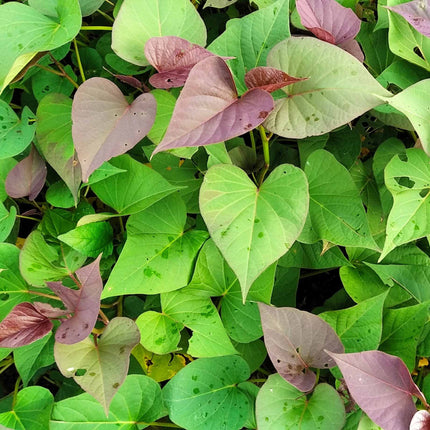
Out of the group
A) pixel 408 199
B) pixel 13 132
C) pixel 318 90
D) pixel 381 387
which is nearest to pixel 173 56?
pixel 318 90

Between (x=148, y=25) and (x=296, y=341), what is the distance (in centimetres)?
54

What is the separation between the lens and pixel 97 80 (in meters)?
0.74

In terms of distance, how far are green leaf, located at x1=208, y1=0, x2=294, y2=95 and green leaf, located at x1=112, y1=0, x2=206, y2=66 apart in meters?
0.06

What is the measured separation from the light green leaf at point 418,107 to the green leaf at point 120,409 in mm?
581

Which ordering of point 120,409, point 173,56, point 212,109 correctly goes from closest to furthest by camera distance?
point 212,109, point 173,56, point 120,409

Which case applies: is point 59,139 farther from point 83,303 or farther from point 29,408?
point 29,408

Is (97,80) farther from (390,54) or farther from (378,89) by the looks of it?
(390,54)

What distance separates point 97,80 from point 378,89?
0.40 metres

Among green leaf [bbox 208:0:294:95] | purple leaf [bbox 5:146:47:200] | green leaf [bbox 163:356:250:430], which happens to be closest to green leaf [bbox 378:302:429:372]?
green leaf [bbox 163:356:250:430]

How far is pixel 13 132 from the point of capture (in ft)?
2.81

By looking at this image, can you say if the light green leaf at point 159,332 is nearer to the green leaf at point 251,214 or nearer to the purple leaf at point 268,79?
the green leaf at point 251,214

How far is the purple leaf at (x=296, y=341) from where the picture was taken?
2.43 ft

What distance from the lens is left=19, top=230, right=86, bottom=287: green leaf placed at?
0.87 m

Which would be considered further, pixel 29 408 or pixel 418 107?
pixel 29 408
